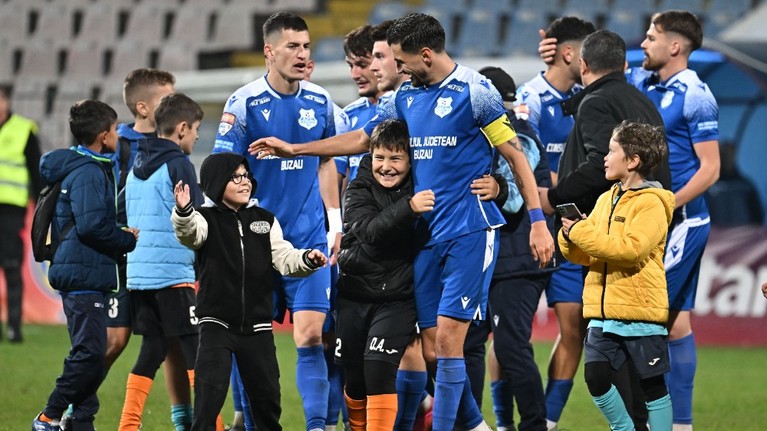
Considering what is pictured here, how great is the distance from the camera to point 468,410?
21.1 feet

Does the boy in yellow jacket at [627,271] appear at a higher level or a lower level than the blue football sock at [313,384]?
higher

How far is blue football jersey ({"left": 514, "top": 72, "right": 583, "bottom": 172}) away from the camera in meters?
7.54

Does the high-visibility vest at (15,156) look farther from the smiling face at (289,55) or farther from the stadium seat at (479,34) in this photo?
the stadium seat at (479,34)

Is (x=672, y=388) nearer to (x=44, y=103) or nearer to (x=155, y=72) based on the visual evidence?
(x=155, y=72)

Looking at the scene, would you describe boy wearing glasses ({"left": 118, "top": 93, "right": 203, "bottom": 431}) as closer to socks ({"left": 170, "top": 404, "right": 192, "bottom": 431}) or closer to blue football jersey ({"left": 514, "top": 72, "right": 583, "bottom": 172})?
socks ({"left": 170, "top": 404, "right": 192, "bottom": 431})

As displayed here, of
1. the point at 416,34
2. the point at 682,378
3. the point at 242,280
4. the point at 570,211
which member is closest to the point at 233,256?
the point at 242,280

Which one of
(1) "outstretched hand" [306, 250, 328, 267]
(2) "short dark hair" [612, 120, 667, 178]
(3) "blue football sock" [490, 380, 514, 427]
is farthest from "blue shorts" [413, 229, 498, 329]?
(3) "blue football sock" [490, 380, 514, 427]

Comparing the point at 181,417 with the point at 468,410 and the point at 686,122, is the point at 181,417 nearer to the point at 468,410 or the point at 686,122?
the point at 468,410

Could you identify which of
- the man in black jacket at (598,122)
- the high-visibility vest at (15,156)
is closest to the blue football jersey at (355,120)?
the man in black jacket at (598,122)

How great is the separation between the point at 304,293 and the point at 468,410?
1.01 m

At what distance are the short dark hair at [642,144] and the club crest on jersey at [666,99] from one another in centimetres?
114

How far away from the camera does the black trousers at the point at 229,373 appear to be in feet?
18.7

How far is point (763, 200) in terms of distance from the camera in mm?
14477

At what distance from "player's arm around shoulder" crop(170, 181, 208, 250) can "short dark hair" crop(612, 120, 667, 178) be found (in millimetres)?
1947
